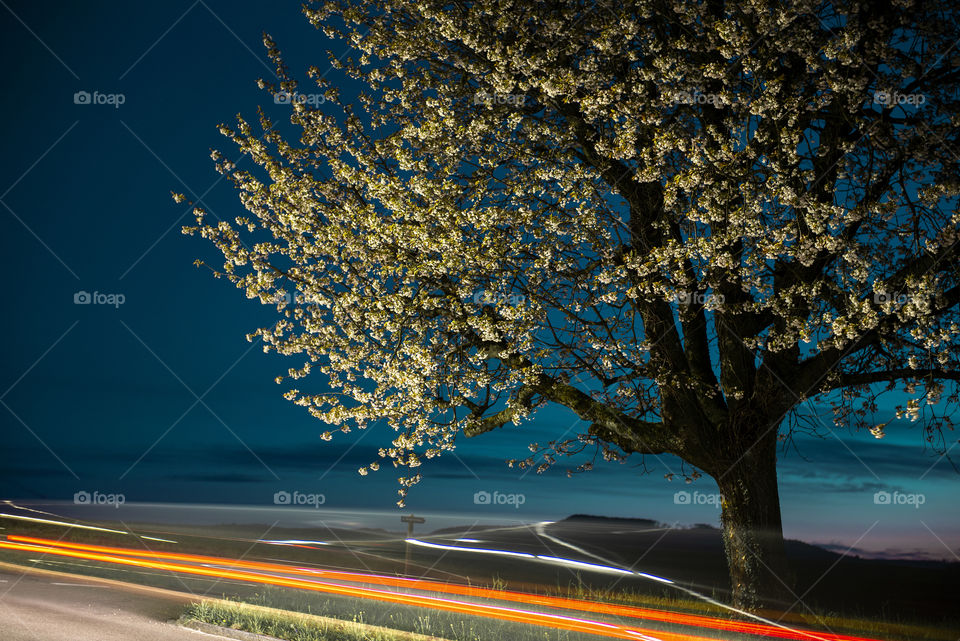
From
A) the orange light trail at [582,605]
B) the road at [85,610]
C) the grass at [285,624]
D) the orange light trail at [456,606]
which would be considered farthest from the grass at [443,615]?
the road at [85,610]

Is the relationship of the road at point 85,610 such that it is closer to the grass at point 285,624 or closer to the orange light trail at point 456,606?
the grass at point 285,624

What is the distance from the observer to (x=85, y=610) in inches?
498

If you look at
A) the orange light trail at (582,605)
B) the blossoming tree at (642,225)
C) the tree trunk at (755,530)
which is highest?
the blossoming tree at (642,225)

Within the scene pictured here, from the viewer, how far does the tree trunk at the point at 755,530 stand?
39.6 feet

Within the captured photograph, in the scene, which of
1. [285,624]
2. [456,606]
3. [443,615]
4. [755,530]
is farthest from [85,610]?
[755,530]

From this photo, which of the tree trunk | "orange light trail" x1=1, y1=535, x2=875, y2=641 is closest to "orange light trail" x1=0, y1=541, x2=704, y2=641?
"orange light trail" x1=1, y1=535, x2=875, y2=641

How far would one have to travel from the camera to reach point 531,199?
42.2 feet

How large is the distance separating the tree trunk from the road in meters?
8.68

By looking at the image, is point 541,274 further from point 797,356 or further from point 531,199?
point 797,356

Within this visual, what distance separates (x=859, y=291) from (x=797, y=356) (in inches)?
93.2

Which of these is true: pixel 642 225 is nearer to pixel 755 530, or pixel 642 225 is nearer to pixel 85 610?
pixel 755 530

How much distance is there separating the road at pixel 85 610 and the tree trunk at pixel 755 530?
868cm

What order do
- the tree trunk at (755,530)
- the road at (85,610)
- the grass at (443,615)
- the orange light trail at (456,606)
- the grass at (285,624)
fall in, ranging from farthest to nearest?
the tree trunk at (755,530) → the orange light trail at (456,606) → the grass at (443,615) → the road at (85,610) → the grass at (285,624)

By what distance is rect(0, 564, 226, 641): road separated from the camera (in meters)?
10.5
